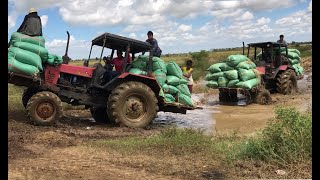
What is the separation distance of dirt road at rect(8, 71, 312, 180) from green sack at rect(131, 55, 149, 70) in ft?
4.84

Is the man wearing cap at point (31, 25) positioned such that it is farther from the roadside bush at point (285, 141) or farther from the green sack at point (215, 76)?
the green sack at point (215, 76)

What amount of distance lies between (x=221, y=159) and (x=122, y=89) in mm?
3510

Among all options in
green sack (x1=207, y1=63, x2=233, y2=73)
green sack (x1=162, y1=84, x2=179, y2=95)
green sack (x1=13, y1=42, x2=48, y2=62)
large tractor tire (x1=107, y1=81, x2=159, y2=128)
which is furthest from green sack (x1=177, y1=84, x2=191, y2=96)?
green sack (x1=207, y1=63, x2=233, y2=73)

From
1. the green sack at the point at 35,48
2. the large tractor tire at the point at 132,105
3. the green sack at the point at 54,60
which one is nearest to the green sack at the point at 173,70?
the large tractor tire at the point at 132,105

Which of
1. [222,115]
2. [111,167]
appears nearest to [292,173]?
[111,167]

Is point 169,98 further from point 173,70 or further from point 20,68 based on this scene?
point 20,68

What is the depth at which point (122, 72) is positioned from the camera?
9016 millimetres

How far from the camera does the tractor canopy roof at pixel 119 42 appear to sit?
8.75 meters

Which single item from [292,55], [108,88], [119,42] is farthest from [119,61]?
[292,55]

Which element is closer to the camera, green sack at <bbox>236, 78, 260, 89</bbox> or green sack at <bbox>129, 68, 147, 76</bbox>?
green sack at <bbox>129, 68, 147, 76</bbox>

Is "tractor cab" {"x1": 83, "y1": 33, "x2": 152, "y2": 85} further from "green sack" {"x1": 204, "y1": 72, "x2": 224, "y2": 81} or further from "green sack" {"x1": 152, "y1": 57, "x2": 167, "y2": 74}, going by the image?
"green sack" {"x1": 204, "y1": 72, "x2": 224, "y2": 81}

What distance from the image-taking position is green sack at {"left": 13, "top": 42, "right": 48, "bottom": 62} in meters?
7.95

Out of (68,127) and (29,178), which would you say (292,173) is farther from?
(68,127)
